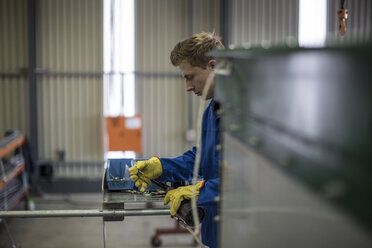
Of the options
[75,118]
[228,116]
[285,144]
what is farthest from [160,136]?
[285,144]

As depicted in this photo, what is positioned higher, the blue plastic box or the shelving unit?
the blue plastic box

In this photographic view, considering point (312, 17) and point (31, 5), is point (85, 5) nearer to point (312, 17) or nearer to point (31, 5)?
point (31, 5)

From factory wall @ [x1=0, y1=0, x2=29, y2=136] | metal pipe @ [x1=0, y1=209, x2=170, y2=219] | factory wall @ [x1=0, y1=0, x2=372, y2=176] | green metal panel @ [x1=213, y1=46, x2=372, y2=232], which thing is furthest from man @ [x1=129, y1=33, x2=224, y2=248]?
factory wall @ [x1=0, y1=0, x2=29, y2=136]

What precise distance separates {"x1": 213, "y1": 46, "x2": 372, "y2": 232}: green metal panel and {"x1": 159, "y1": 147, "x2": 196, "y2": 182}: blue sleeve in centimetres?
144

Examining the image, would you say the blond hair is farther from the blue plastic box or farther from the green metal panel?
the green metal panel

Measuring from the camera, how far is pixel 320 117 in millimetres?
802

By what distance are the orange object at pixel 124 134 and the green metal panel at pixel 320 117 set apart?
530 cm

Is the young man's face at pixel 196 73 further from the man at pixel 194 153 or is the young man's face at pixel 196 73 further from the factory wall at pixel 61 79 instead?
the factory wall at pixel 61 79

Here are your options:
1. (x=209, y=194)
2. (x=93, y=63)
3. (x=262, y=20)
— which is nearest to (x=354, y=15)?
(x=262, y=20)

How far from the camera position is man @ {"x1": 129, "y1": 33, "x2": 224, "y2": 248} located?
217cm

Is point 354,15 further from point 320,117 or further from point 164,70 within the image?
point 320,117

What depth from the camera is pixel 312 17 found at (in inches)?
258

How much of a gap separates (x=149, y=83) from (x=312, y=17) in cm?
259

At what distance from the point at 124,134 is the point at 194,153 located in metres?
Answer: 3.85
